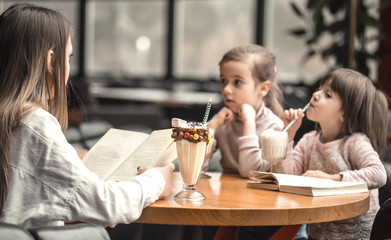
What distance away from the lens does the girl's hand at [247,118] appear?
81.2 inches

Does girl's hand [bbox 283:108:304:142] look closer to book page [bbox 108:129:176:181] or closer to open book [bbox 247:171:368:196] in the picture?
open book [bbox 247:171:368:196]

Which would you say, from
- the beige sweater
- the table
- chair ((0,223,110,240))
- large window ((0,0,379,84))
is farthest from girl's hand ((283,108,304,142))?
large window ((0,0,379,84))

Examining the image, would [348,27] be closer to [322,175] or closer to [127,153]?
[322,175]

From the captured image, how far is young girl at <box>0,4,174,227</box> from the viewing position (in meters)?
1.25

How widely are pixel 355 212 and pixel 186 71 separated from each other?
7251 millimetres

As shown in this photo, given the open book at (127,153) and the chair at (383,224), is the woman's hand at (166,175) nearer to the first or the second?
the open book at (127,153)

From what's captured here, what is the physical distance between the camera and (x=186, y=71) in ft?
28.5

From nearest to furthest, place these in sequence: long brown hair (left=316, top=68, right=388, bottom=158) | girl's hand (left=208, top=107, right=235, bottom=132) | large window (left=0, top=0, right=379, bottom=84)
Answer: long brown hair (left=316, top=68, right=388, bottom=158), girl's hand (left=208, top=107, right=235, bottom=132), large window (left=0, top=0, right=379, bottom=84)

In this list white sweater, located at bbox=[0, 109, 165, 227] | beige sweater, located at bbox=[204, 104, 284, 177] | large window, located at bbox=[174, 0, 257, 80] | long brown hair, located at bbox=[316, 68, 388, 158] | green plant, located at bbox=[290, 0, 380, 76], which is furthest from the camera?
large window, located at bbox=[174, 0, 257, 80]

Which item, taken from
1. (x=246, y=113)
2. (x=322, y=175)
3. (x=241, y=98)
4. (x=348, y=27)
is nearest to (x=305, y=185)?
(x=322, y=175)

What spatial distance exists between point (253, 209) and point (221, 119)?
821 millimetres

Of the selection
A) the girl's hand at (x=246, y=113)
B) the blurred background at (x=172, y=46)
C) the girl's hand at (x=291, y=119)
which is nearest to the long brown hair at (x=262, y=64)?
the girl's hand at (x=246, y=113)

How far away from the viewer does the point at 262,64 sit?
2.28m

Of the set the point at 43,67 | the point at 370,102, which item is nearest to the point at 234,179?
the point at 370,102
